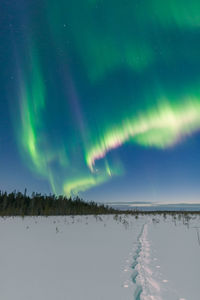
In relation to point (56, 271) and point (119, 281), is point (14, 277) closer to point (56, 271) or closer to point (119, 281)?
point (56, 271)

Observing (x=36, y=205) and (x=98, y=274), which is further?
(x=36, y=205)

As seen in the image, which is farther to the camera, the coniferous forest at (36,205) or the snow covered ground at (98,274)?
the coniferous forest at (36,205)

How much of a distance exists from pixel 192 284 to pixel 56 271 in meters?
2.81

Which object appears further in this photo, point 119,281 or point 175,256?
point 175,256

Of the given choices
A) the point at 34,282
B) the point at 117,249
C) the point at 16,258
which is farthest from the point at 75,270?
the point at 117,249

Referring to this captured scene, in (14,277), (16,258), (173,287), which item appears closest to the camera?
(173,287)

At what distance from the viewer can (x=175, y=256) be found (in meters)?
7.06

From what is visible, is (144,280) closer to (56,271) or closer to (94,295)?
(94,295)

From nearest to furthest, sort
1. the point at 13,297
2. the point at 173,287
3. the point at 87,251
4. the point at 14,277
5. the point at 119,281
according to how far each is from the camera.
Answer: the point at 13,297, the point at 173,287, the point at 119,281, the point at 14,277, the point at 87,251

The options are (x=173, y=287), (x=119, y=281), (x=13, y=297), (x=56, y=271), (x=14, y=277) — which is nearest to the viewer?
(x=13, y=297)

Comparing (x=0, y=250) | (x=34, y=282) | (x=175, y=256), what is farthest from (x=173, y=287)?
(x=0, y=250)

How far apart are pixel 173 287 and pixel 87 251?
390 cm

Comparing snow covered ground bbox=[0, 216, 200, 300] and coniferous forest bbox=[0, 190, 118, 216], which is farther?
coniferous forest bbox=[0, 190, 118, 216]

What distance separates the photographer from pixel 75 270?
5449 mm
